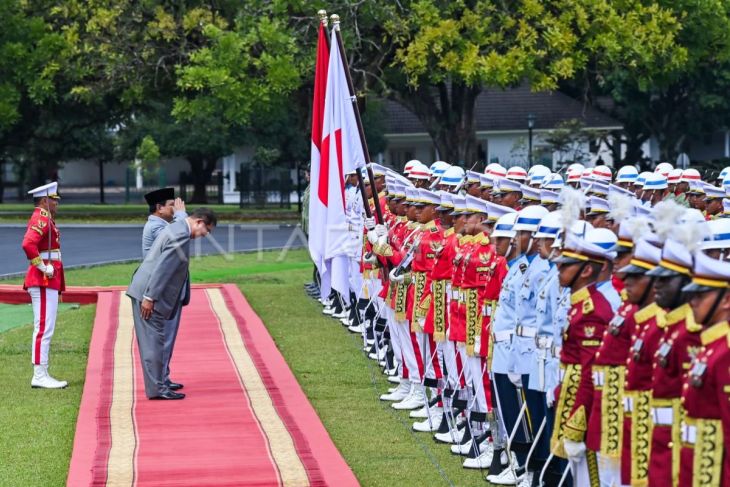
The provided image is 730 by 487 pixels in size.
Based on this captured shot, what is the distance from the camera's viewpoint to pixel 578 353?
25.9ft

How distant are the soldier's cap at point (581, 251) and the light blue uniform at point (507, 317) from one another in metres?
1.40

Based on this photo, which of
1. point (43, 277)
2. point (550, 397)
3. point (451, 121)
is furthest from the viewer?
point (451, 121)

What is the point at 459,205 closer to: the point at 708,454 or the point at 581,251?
the point at 581,251

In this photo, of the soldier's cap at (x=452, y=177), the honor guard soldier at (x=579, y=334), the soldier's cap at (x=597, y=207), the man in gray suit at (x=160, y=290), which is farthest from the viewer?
the man in gray suit at (x=160, y=290)

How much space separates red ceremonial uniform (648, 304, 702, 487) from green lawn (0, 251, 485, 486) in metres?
3.46

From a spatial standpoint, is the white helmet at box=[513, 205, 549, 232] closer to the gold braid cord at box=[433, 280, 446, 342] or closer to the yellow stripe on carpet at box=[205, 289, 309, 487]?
the gold braid cord at box=[433, 280, 446, 342]

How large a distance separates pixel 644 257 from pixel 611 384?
889mm

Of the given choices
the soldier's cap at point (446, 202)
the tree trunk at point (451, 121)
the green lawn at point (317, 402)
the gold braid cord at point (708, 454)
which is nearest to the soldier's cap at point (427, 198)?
the soldier's cap at point (446, 202)

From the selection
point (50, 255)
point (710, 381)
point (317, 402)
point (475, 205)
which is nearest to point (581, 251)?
point (710, 381)

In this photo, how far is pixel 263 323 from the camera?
18.8m

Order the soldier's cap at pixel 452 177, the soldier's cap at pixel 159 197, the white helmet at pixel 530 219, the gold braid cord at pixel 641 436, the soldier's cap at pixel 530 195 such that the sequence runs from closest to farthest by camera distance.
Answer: the gold braid cord at pixel 641 436 → the white helmet at pixel 530 219 → the soldier's cap at pixel 530 195 → the soldier's cap at pixel 452 177 → the soldier's cap at pixel 159 197

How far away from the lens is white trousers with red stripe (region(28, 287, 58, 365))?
46.3 ft

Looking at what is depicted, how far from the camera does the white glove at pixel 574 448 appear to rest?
25.3ft

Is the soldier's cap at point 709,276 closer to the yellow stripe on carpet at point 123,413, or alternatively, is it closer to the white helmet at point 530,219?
the white helmet at point 530,219
